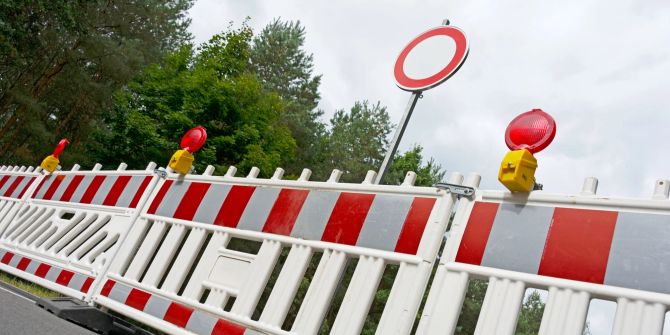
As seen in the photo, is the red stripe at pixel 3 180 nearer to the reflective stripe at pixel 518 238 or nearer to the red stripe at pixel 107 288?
the red stripe at pixel 107 288

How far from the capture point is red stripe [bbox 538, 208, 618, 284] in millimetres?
2064

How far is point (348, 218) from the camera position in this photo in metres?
3.01

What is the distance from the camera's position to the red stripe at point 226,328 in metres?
2.85

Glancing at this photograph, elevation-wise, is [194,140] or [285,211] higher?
[194,140]

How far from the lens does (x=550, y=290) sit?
211cm

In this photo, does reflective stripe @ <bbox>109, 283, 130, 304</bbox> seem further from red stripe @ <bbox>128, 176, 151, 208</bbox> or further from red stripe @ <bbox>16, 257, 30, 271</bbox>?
red stripe @ <bbox>16, 257, 30, 271</bbox>

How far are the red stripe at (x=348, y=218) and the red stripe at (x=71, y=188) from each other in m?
3.98

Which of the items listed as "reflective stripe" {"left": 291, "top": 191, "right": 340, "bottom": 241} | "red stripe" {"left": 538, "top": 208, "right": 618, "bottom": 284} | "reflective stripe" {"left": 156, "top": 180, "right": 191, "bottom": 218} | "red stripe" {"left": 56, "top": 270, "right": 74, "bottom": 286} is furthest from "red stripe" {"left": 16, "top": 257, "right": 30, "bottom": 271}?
"red stripe" {"left": 538, "top": 208, "right": 618, "bottom": 284}

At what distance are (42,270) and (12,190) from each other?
3.04 meters

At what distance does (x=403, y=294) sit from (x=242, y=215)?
161 centimetres

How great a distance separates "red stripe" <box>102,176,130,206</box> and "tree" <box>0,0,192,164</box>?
14.6 meters

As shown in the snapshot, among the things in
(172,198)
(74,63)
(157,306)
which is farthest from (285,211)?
(74,63)

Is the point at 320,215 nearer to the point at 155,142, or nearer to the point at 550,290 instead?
the point at 550,290

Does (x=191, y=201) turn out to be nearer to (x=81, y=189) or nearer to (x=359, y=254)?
(x=359, y=254)
